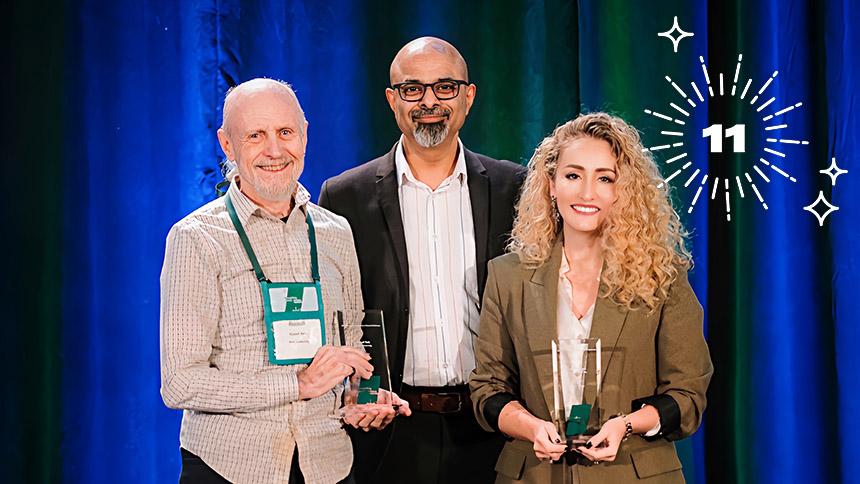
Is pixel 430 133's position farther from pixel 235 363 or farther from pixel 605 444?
pixel 605 444

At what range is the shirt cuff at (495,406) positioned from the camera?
8.19 ft

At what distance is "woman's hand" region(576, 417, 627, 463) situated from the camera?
2273 mm

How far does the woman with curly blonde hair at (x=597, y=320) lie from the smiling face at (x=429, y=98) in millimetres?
457

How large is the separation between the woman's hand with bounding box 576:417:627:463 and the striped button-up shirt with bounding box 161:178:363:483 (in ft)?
2.02

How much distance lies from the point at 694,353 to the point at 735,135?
5.13 ft

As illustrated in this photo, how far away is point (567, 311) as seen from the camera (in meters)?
2.54

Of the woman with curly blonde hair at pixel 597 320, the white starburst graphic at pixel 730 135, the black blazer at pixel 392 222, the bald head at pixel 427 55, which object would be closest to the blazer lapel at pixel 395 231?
the black blazer at pixel 392 222

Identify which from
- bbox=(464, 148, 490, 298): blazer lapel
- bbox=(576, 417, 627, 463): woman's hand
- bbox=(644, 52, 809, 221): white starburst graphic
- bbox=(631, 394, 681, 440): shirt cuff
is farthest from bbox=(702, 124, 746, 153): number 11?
bbox=(576, 417, 627, 463): woman's hand

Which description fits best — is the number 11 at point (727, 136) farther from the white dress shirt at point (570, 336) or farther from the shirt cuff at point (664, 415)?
the shirt cuff at point (664, 415)

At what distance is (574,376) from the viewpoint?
2.25 meters

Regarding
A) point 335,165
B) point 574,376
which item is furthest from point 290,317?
point 335,165

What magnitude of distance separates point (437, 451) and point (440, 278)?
1.75ft

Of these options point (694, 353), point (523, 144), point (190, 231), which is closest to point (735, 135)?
point (523, 144)

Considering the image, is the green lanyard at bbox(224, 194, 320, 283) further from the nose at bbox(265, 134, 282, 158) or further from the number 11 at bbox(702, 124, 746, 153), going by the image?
the number 11 at bbox(702, 124, 746, 153)
